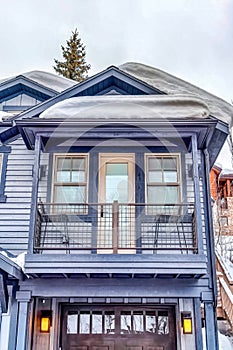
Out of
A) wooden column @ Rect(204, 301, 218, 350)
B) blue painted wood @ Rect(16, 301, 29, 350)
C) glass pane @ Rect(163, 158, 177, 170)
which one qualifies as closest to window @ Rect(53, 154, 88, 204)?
glass pane @ Rect(163, 158, 177, 170)

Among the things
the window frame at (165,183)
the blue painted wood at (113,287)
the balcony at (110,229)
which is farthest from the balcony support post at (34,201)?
the window frame at (165,183)

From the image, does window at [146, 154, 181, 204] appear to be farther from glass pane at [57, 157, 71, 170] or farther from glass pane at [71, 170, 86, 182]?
glass pane at [57, 157, 71, 170]

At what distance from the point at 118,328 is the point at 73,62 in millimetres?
17972

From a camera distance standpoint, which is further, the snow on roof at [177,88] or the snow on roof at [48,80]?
the snow on roof at [48,80]

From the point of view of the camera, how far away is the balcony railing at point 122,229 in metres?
7.68

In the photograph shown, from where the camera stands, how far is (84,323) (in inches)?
320

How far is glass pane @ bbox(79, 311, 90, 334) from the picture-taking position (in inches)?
319

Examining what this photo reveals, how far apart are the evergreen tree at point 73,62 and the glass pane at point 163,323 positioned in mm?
16650

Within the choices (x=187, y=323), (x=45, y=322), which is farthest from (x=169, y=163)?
(x=45, y=322)

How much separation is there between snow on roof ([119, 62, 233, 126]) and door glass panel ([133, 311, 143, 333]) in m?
4.61

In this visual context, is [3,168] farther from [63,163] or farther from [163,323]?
[163,323]

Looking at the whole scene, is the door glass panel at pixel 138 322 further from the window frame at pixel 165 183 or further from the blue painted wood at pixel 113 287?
the window frame at pixel 165 183

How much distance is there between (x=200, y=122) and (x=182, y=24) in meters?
19.6

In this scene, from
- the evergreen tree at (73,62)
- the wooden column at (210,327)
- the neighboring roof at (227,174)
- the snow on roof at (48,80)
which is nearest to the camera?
the wooden column at (210,327)
